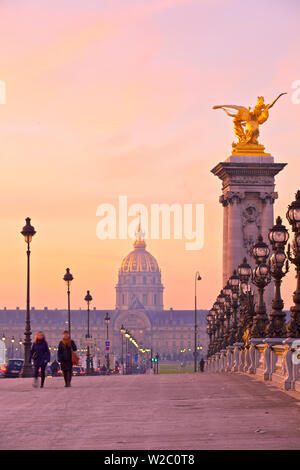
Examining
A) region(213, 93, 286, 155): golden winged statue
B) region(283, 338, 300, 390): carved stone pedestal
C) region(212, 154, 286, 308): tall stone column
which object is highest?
region(213, 93, 286, 155): golden winged statue

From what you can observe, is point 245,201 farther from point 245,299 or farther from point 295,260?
point 295,260

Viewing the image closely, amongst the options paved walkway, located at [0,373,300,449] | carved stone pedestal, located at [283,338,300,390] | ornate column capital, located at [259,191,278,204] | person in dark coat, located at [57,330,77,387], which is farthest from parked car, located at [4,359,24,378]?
carved stone pedestal, located at [283,338,300,390]

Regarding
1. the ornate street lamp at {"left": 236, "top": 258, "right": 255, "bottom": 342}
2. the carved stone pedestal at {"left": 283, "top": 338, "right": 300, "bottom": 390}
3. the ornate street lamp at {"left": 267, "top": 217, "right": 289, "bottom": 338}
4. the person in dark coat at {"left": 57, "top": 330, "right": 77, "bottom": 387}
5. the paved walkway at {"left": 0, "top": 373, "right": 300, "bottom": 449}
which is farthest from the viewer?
the ornate street lamp at {"left": 236, "top": 258, "right": 255, "bottom": 342}

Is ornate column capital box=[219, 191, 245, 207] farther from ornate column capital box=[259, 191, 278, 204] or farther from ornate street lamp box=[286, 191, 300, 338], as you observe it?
ornate street lamp box=[286, 191, 300, 338]

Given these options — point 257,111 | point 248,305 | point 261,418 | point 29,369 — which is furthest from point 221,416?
point 257,111

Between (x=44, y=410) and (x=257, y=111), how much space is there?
250 ft

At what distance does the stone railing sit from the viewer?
2498cm

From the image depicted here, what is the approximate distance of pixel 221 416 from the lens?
18109 mm

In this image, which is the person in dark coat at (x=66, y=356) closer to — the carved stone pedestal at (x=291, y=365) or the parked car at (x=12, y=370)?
the carved stone pedestal at (x=291, y=365)

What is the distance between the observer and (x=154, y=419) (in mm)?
17875

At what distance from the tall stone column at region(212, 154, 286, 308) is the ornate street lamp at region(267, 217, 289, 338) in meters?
53.5

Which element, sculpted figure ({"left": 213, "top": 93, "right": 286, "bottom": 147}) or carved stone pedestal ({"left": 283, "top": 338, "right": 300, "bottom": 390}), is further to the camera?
sculpted figure ({"left": 213, "top": 93, "right": 286, "bottom": 147})
